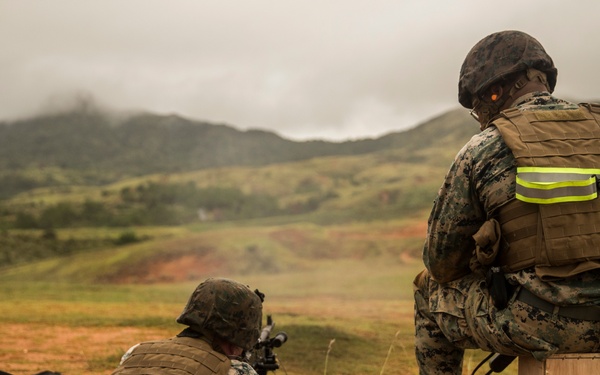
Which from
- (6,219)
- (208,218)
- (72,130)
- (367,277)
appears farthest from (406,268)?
(72,130)

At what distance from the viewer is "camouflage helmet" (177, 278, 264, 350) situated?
11.0ft

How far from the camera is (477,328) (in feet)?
10.3

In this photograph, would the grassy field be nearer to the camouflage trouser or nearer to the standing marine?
the camouflage trouser

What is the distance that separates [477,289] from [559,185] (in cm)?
65

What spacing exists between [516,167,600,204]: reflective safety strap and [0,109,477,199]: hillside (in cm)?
4512

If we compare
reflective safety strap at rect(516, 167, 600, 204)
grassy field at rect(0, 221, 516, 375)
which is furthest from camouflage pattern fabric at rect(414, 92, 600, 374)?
grassy field at rect(0, 221, 516, 375)

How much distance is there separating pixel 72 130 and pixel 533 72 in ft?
259

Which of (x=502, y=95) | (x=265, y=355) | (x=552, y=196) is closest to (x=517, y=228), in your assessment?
(x=552, y=196)

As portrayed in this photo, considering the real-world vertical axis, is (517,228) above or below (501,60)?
below

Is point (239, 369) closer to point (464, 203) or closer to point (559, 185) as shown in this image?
point (464, 203)

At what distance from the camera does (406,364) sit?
20.7ft

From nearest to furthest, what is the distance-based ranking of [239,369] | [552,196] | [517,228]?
[552,196] → [517,228] → [239,369]

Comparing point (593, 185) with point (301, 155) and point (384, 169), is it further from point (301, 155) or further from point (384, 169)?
point (301, 155)

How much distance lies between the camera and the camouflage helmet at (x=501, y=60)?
137 inches
